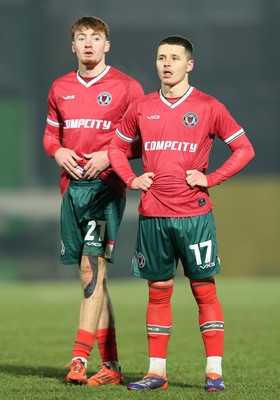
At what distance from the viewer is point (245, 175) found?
19297 millimetres

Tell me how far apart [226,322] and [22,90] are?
9.62m

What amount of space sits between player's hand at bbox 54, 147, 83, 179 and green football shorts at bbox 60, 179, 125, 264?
0.21ft

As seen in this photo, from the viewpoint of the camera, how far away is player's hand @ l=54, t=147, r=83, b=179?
20.5 feet

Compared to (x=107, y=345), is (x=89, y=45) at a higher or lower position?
higher

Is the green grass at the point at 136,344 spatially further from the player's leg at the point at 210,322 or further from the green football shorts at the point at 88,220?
the green football shorts at the point at 88,220

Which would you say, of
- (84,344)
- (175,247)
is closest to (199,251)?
(175,247)

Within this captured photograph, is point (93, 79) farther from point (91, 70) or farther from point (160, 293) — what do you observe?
point (160, 293)

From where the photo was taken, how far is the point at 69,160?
6.24m

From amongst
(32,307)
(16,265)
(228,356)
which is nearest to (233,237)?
(16,265)

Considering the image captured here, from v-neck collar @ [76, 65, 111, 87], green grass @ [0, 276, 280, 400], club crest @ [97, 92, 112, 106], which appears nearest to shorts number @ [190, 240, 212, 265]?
green grass @ [0, 276, 280, 400]

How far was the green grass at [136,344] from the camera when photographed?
5.78m

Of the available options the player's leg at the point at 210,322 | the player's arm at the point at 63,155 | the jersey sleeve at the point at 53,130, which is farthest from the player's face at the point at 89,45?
the player's leg at the point at 210,322

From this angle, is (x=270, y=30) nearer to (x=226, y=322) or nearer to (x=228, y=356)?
(x=226, y=322)

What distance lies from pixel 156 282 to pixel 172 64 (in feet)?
3.53
